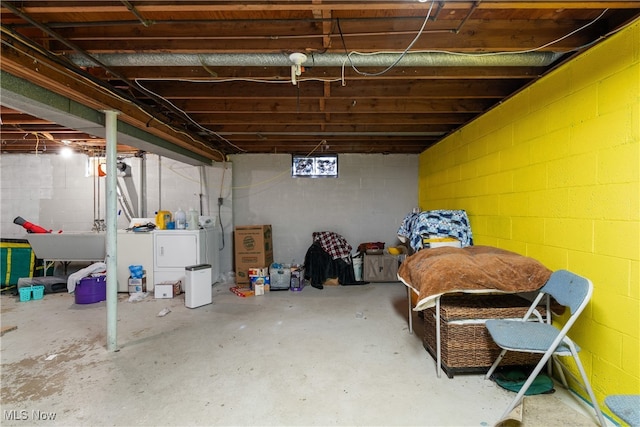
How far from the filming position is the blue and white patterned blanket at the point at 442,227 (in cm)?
338

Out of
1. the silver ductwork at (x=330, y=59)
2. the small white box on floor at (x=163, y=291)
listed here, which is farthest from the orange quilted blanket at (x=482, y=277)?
the small white box on floor at (x=163, y=291)

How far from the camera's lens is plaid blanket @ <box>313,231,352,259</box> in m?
5.01

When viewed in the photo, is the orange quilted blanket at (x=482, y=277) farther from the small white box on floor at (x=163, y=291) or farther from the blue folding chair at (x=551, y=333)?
the small white box on floor at (x=163, y=291)

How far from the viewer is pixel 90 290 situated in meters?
3.99

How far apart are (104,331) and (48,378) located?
0.88 m

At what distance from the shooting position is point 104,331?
304 centimetres

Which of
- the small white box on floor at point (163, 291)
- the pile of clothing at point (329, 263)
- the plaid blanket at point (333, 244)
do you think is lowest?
the small white box on floor at point (163, 291)

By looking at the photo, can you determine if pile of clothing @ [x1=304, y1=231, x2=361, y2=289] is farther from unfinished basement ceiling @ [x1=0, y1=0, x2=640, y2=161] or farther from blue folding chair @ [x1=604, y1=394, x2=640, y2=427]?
blue folding chair @ [x1=604, y1=394, x2=640, y2=427]

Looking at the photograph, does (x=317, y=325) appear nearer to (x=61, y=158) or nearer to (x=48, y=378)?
(x=48, y=378)

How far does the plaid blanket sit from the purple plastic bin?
3244 mm

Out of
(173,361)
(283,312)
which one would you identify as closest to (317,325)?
(283,312)

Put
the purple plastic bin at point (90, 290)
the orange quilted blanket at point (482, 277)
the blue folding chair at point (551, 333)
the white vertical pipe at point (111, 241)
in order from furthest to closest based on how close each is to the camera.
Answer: the purple plastic bin at point (90, 290) → the white vertical pipe at point (111, 241) → the orange quilted blanket at point (482, 277) → the blue folding chair at point (551, 333)

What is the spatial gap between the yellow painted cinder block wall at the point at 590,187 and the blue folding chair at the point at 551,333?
0.19m

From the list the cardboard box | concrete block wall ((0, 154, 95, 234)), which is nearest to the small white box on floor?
the cardboard box
